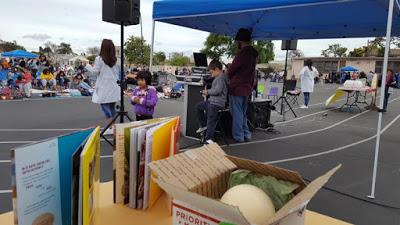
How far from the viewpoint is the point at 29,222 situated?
0.80m

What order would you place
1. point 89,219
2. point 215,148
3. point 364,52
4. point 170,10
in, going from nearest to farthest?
point 89,219, point 215,148, point 170,10, point 364,52

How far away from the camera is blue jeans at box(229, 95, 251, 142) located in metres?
5.52

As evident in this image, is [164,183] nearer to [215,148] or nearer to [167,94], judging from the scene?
[215,148]

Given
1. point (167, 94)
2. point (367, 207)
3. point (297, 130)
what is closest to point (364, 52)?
point (167, 94)

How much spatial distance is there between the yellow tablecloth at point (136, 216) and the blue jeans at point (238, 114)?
4257 millimetres

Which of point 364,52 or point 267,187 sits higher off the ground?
point 364,52

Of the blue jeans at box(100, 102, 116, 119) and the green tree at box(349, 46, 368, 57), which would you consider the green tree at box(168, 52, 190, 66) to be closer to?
the green tree at box(349, 46, 368, 57)

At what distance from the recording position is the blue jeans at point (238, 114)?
5.52m

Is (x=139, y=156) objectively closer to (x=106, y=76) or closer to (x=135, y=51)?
(x=106, y=76)

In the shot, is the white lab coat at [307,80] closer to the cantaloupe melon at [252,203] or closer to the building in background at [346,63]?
the cantaloupe melon at [252,203]

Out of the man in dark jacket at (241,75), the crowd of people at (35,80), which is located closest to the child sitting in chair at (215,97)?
the man in dark jacket at (241,75)

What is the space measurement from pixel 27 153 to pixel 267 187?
2.07 ft

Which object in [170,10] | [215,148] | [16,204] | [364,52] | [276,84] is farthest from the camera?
[364,52]

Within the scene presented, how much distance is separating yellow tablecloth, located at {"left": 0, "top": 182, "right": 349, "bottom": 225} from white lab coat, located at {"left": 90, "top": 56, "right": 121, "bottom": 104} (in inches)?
172
